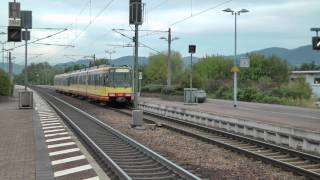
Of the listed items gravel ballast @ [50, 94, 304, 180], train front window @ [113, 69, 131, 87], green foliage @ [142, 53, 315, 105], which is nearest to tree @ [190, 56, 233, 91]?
green foliage @ [142, 53, 315, 105]

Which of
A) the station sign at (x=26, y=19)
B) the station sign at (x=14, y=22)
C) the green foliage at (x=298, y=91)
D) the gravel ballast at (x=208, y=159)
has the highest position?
the station sign at (x=26, y=19)

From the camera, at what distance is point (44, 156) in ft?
48.6

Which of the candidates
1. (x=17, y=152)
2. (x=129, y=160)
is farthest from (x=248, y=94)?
(x=129, y=160)

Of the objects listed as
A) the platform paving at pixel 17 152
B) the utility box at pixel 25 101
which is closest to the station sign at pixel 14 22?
the utility box at pixel 25 101

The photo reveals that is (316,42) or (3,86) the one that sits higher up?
(316,42)

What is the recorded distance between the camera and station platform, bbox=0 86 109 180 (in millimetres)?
12117

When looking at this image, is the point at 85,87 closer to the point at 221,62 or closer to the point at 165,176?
the point at 165,176

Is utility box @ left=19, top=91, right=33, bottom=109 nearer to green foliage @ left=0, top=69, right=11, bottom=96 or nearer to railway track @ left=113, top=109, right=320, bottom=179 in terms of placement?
green foliage @ left=0, top=69, right=11, bottom=96

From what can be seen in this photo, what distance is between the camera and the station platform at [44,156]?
39.8 feet

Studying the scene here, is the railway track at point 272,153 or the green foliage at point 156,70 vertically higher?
the green foliage at point 156,70

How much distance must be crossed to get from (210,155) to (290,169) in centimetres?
334

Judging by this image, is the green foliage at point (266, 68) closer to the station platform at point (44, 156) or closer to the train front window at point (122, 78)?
→ the train front window at point (122, 78)

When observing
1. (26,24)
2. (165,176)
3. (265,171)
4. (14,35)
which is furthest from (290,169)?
(26,24)

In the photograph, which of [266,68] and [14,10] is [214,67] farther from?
[14,10]
